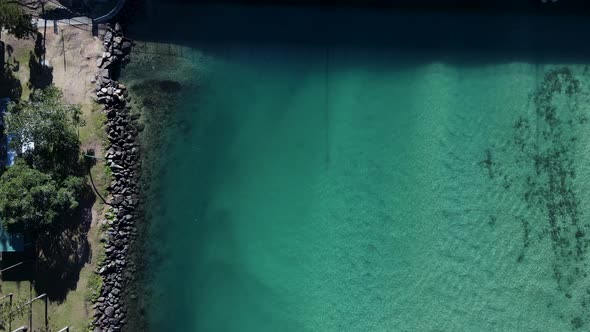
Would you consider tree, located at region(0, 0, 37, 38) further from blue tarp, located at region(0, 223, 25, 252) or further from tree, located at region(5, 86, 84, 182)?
blue tarp, located at region(0, 223, 25, 252)

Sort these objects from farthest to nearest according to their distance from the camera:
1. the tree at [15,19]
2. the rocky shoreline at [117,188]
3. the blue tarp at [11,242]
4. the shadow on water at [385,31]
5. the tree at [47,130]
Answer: the shadow on water at [385,31] → the rocky shoreline at [117,188] → the blue tarp at [11,242] → the tree at [15,19] → the tree at [47,130]

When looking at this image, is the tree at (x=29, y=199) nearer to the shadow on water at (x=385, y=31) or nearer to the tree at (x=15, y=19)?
the tree at (x=15, y=19)

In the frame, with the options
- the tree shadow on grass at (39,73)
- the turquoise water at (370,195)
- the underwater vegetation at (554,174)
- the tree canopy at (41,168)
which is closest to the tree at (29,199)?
the tree canopy at (41,168)

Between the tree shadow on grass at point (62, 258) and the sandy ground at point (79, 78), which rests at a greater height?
the sandy ground at point (79, 78)

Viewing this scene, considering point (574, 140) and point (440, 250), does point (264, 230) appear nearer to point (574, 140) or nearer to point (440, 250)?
point (440, 250)

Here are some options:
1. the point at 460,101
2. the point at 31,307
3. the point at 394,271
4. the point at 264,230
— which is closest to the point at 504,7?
the point at 460,101

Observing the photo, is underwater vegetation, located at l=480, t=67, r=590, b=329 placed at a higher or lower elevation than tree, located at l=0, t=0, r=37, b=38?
lower

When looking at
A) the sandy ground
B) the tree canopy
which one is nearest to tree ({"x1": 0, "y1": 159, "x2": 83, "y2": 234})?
the tree canopy
